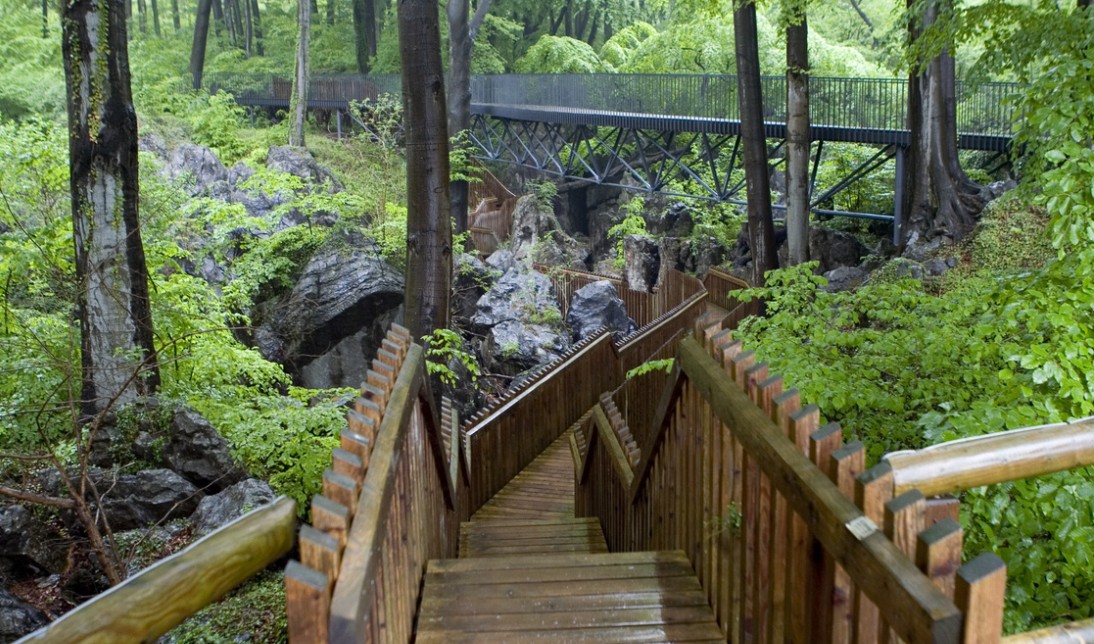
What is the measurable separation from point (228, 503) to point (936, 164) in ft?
46.6

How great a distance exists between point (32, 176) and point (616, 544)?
814 cm

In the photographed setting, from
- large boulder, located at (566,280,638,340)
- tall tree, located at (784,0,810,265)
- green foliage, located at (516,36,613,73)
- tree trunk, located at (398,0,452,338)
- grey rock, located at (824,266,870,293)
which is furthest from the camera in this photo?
green foliage, located at (516,36,613,73)

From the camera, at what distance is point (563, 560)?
4059 mm

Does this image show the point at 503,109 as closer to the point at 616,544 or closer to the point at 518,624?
the point at 616,544

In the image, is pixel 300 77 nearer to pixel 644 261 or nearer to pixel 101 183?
pixel 644 261

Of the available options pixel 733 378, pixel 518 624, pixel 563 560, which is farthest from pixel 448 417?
pixel 733 378

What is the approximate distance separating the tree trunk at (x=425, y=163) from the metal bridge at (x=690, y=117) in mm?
5435

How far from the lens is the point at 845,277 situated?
16922 millimetres

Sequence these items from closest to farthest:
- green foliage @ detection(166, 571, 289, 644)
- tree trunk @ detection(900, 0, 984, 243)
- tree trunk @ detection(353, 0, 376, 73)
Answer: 1. green foliage @ detection(166, 571, 289, 644)
2. tree trunk @ detection(900, 0, 984, 243)
3. tree trunk @ detection(353, 0, 376, 73)

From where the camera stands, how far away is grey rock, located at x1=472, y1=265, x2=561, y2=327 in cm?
1730

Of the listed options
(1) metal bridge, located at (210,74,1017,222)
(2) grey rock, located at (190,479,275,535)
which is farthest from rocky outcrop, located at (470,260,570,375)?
(2) grey rock, located at (190,479,275,535)

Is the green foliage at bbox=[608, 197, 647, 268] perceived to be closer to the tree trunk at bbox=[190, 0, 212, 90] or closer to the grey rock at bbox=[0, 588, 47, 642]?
the tree trunk at bbox=[190, 0, 212, 90]

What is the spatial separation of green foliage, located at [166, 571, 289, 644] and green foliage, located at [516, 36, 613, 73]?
3329cm

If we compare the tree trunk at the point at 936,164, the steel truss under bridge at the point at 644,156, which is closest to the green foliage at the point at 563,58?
the steel truss under bridge at the point at 644,156
